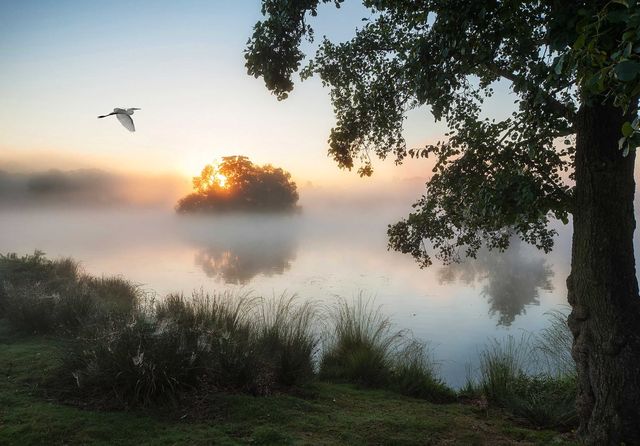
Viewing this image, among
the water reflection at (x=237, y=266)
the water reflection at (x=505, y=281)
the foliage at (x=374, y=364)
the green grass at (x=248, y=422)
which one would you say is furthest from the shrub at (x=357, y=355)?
the water reflection at (x=237, y=266)

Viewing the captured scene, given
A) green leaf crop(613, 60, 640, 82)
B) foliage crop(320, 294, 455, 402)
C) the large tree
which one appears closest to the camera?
green leaf crop(613, 60, 640, 82)

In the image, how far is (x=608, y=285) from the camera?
4480 millimetres

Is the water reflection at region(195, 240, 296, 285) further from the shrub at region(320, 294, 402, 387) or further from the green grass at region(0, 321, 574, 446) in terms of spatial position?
the green grass at region(0, 321, 574, 446)

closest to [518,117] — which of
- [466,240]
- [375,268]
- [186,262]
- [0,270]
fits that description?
[466,240]

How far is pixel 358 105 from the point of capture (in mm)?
6695

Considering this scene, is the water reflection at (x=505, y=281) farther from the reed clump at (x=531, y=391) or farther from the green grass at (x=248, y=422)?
the green grass at (x=248, y=422)

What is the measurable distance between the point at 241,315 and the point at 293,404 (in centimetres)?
290

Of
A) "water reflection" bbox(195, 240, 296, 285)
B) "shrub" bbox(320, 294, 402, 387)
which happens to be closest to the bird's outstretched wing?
"shrub" bbox(320, 294, 402, 387)

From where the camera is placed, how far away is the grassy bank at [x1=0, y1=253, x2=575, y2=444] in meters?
4.38

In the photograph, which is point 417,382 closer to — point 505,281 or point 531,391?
point 531,391

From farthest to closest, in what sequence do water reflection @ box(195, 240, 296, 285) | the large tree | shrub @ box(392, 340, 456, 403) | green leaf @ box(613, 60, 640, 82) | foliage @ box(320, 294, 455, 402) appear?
water reflection @ box(195, 240, 296, 285), foliage @ box(320, 294, 455, 402), shrub @ box(392, 340, 456, 403), the large tree, green leaf @ box(613, 60, 640, 82)

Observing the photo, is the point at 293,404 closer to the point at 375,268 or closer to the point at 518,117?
the point at 518,117

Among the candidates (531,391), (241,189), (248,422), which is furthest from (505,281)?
(241,189)

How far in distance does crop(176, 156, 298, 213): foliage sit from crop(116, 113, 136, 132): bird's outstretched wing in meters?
57.4
